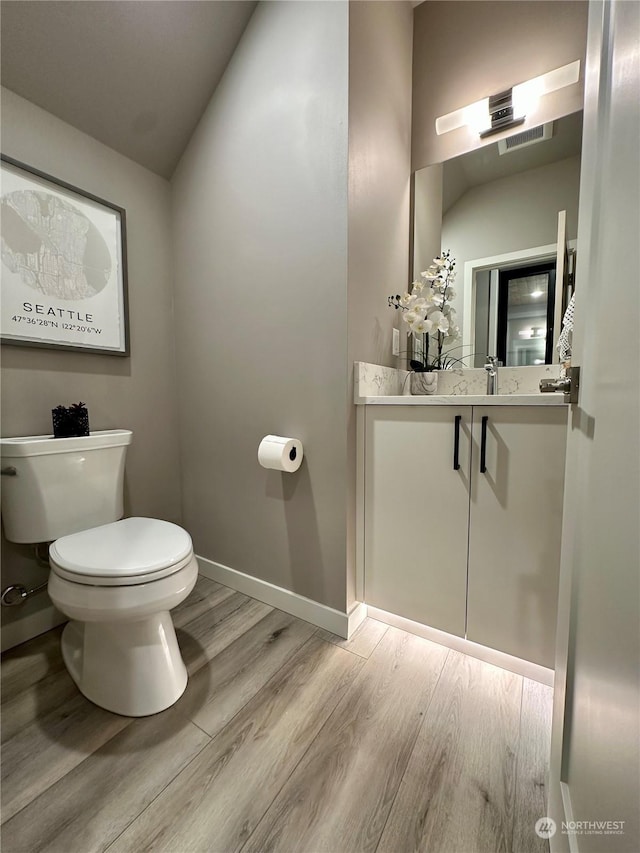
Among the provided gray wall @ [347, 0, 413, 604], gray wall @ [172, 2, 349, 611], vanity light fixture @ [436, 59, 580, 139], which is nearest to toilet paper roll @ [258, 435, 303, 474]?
gray wall @ [172, 2, 349, 611]

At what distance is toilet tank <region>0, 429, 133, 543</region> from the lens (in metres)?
1.24

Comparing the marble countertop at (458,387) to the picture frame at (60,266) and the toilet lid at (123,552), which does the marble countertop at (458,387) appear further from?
the picture frame at (60,266)

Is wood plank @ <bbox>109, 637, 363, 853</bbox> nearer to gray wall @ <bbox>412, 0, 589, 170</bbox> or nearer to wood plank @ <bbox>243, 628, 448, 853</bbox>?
wood plank @ <bbox>243, 628, 448, 853</bbox>

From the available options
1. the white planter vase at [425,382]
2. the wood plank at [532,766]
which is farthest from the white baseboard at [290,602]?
the white planter vase at [425,382]

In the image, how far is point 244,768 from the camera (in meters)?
0.92

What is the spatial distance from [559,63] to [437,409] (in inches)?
58.5

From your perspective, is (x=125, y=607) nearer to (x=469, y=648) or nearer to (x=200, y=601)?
(x=200, y=601)

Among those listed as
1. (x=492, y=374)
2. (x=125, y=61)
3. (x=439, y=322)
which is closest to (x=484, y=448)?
(x=492, y=374)

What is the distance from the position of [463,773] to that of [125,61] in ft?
8.71

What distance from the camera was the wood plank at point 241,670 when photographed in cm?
109

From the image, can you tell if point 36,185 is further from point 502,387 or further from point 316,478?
point 502,387

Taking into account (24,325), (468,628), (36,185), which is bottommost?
(468,628)

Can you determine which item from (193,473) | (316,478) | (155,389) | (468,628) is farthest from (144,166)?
(468,628)

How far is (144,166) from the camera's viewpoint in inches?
68.3
